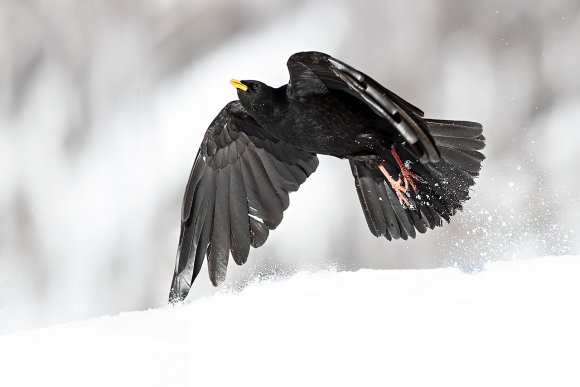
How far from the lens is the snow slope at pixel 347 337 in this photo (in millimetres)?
3373

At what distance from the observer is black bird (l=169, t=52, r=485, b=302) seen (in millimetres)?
4410

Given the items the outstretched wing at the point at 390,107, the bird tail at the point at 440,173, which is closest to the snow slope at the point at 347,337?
the bird tail at the point at 440,173

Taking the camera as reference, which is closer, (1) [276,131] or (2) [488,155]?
(1) [276,131]

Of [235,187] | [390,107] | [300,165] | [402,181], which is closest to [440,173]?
[402,181]

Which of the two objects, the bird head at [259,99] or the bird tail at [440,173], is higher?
the bird head at [259,99]

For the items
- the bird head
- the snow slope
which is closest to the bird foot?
the snow slope

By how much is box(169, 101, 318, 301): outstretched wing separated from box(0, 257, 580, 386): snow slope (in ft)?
2.09

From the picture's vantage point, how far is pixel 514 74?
26.2 feet

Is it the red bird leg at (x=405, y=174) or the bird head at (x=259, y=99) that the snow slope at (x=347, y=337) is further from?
the bird head at (x=259, y=99)

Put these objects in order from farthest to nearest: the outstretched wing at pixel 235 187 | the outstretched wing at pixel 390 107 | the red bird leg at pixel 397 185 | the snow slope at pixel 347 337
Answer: the outstretched wing at pixel 235 187
the red bird leg at pixel 397 185
the snow slope at pixel 347 337
the outstretched wing at pixel 390 107

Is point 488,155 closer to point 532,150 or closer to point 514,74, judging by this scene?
point 532,150

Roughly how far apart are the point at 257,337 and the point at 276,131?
4.03 feet

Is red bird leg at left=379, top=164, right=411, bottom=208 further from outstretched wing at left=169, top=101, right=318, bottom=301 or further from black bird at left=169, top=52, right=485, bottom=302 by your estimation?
outstretched wing at left=169, top=101, right=318, bottom=301

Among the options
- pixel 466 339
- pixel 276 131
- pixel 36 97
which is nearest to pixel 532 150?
pixel 276 131
